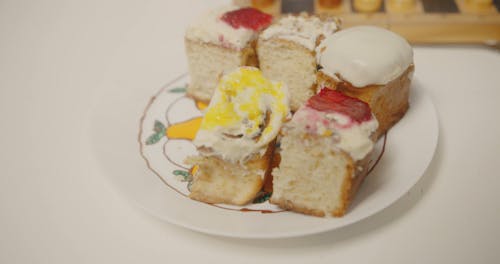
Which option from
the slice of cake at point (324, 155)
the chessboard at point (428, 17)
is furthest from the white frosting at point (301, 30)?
the slice of cake at point (324, 155)

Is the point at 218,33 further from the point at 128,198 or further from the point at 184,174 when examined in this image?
the point at 128,198

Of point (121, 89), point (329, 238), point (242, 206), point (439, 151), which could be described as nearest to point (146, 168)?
point (242, 206)

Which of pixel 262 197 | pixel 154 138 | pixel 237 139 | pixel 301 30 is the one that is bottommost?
pixel 262 197

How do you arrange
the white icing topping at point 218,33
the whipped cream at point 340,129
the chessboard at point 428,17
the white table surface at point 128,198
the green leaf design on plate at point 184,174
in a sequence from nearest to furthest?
the whipped cream at point 340,129
the white table surface at point 128,198
the green leaf design on plate at point 184,174
the white icing topping at point 218,33
the chessboard at point 428,17

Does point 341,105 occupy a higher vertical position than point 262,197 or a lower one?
higher

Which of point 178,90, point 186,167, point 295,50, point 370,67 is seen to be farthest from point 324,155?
point 178,90

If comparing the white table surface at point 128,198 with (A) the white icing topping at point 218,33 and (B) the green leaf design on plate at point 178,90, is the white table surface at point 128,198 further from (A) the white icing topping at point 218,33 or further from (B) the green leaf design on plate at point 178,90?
(A) the white icing topping at point 218,33
